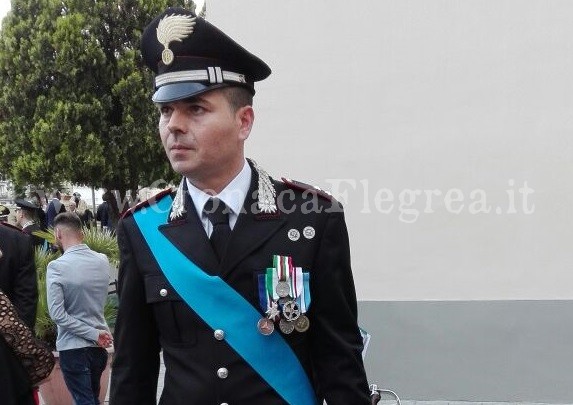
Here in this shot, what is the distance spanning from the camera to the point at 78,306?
5887mm

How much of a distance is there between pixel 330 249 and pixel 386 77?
3691mm

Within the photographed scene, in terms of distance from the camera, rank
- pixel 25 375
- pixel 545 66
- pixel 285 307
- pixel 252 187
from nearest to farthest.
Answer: pixel 285 307, pixel 252 187, pixel 25 375, pixel 545 66

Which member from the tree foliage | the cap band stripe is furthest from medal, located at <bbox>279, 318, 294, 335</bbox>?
the tree foliage

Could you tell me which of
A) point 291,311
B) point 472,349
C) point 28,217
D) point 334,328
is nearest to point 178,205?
point 291,311

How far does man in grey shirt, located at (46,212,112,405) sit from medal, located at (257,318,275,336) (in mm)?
3767

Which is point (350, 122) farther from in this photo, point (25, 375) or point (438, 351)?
Answer: point (25, 375)

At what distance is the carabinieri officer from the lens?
2.30 m

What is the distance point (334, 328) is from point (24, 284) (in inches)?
123

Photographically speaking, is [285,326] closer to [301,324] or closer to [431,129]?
[301,324]

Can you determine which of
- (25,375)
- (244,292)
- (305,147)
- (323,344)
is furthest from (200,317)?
(305,147)

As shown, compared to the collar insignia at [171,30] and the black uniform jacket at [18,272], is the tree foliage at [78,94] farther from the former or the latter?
the collar insignia at [171,30]

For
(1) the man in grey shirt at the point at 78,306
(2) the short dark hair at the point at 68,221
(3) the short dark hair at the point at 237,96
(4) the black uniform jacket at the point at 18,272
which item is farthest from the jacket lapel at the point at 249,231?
(2) the short dark hair at the point at 68,221

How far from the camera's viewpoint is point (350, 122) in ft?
19.6

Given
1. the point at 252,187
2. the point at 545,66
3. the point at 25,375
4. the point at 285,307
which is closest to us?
the point at 285,307
